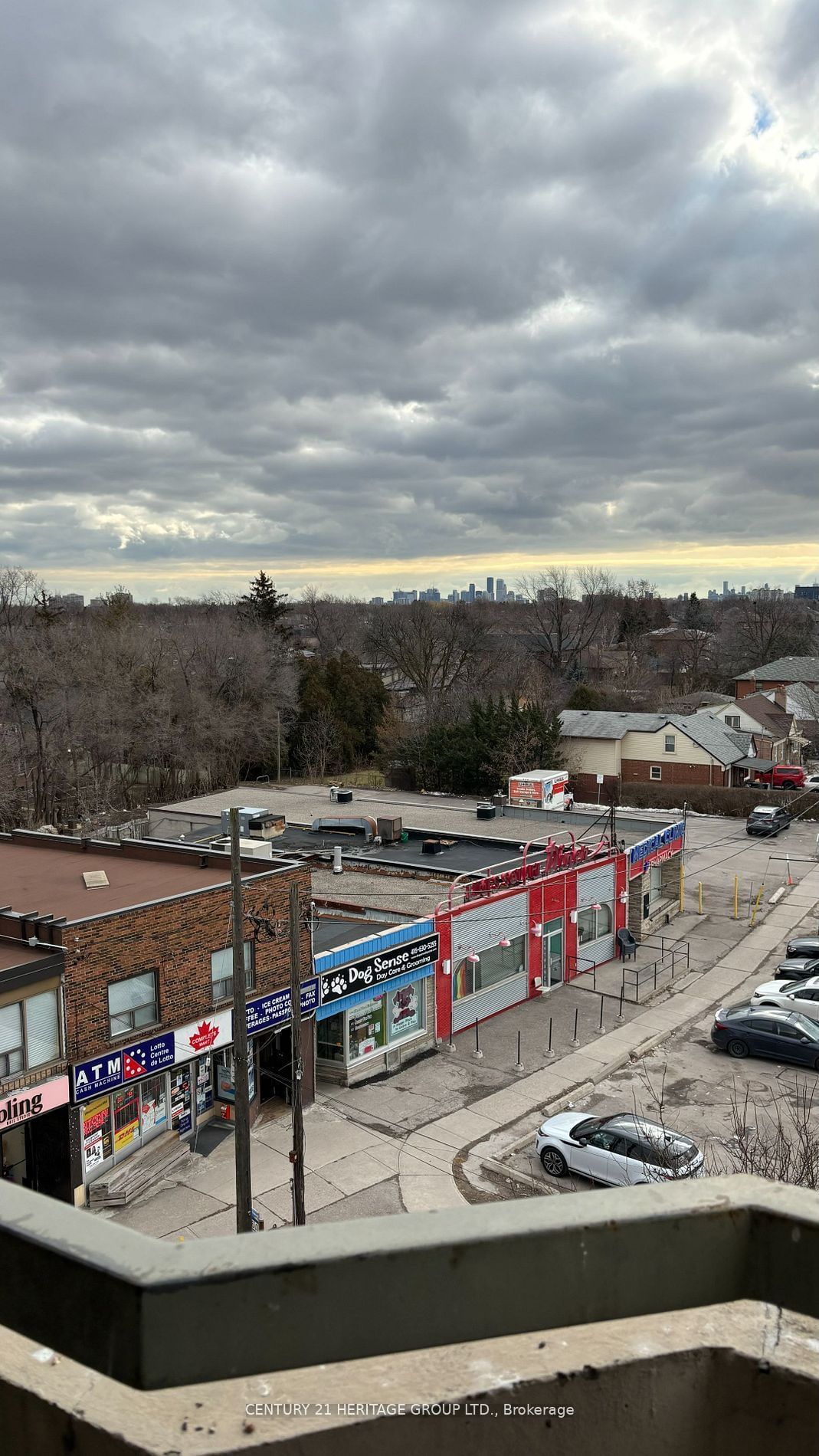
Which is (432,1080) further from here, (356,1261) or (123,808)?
(123,808)

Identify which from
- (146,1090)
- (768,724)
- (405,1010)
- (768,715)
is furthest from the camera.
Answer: (768,715)

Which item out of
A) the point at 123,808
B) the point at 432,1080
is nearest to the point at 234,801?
the point at 123,808

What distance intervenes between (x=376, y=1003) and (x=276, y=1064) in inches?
101

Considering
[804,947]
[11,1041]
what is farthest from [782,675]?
[11,1041]

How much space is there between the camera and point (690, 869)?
126 ft

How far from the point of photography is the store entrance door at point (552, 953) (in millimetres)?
25125

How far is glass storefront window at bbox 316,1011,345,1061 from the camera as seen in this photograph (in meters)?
19.2

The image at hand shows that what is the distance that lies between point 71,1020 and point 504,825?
20.1 m

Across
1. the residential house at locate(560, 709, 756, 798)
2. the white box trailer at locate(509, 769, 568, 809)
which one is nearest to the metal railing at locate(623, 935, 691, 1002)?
the white box trailer at locate(509, 769, 568, 809)

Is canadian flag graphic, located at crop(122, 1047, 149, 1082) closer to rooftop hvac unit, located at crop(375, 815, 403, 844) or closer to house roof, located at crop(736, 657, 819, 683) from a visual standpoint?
rooftop hvac unit, located at crop(375, 815, 403, 844)

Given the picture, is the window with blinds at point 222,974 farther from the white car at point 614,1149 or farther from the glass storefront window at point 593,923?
the glass storefront window at point 593,923

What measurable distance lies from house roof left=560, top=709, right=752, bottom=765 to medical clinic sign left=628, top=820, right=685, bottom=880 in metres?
20.1

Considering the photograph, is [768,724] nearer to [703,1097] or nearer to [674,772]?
[674,772]

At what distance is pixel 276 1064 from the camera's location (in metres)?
18.2
